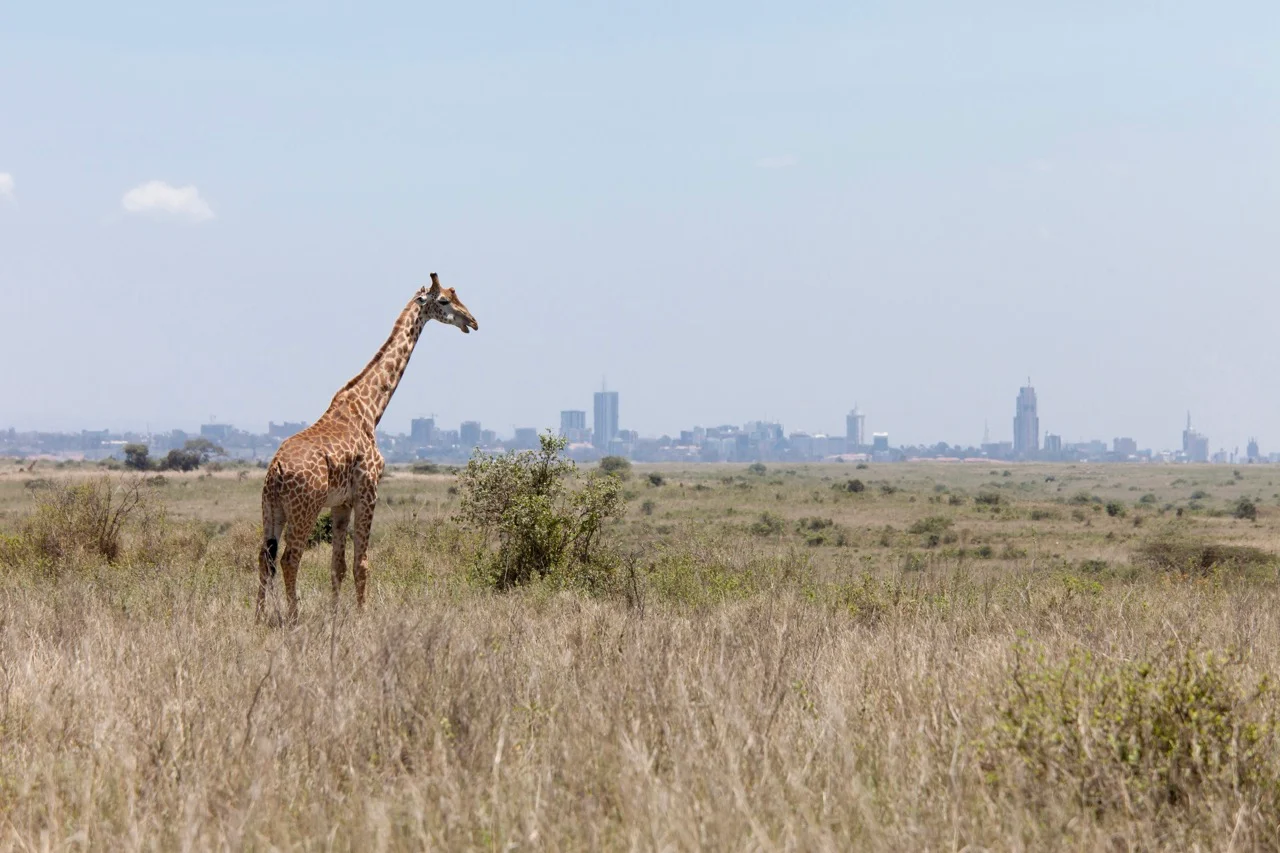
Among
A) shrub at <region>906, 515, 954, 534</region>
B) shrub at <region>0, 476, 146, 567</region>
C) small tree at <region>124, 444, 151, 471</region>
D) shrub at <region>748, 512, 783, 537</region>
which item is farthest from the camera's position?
small tree at <region>124, 444, 151, 471</region>

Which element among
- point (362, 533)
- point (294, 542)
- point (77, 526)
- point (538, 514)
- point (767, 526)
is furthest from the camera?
point (767, 526)

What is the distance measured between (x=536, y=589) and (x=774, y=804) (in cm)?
784

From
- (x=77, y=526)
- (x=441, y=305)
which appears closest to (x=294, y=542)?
(x=441, y=305)

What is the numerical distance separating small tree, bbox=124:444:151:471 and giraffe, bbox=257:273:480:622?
81940 mm

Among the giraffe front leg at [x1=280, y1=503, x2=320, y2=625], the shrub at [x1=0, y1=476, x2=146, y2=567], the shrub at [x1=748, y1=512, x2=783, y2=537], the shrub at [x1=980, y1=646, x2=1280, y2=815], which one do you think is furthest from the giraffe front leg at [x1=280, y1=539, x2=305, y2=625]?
the shrub at [x1=748, y1=512, x2=783, y2=537]

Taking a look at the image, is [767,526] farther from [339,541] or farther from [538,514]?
[339,541]

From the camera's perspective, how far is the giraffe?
10.0m

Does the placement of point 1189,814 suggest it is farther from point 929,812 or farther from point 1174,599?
point 1174,599

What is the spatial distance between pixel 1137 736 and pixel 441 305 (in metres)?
8.73

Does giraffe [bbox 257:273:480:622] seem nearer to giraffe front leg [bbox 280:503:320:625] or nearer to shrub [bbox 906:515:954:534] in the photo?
giraffe front leg [bbox 280:503:320:625]

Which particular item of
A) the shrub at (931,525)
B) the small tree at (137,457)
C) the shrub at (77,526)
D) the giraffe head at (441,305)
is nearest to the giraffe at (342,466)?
the giraffe head at (441,305)

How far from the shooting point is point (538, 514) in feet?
46.2

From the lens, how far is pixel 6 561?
16.5m

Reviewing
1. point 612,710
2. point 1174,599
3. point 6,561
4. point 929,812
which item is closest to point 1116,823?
point 929,812
